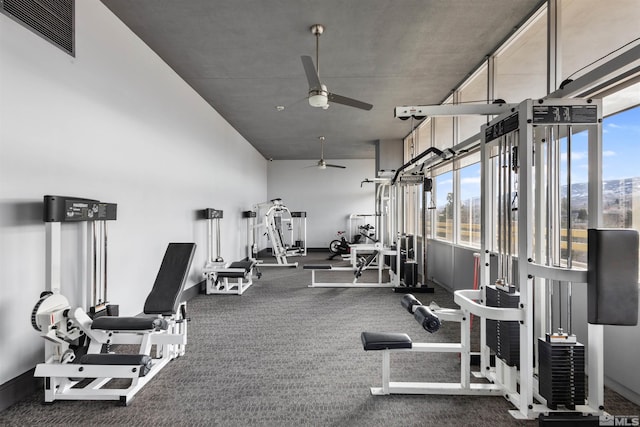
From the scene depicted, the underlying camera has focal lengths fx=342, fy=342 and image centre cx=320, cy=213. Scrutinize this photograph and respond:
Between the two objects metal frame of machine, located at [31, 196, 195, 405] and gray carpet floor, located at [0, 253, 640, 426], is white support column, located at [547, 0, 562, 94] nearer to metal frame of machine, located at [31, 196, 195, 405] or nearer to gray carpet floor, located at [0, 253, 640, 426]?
gray carpet floor, located at [0, 253, 640, 426]

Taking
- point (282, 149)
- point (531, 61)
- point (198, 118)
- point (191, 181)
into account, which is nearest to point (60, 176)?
point (191, 181)

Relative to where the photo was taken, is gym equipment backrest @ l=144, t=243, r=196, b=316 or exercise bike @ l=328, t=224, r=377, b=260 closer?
gym equipment backrest @ l=144, t=243, r=196, b=316

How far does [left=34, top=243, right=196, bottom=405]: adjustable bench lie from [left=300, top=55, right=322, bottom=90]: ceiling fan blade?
173cm

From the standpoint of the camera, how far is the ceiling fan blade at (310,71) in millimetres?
2675

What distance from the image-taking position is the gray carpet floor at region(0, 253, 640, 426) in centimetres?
193

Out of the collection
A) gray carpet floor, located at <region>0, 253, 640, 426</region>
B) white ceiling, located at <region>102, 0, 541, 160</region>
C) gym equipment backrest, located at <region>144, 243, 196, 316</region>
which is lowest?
gray carpet floor, located at <region>0, 253, 640, 426</region>

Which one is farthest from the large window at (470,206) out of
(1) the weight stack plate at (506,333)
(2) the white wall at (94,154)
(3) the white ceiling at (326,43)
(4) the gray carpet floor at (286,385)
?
(2) the white wall at (94,154)

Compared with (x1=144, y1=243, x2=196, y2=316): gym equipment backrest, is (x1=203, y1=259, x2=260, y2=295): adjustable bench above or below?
below

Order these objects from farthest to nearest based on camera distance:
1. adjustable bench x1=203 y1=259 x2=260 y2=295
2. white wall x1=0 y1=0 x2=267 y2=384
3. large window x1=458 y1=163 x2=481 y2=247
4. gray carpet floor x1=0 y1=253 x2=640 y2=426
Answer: adjustable bench x1=203 y1=259 x2=260 y2=295 < large window x1=458 y1=163 x2=481 y2=247 < white wall x1=0 y1=0 x2=267 y2=384 < gray carpet floor x1=0 y1=253 x2=640 y2=426

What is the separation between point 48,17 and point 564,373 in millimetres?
3780

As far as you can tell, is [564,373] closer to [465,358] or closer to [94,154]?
[465,358]

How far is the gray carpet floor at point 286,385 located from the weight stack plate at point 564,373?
22 centimetres

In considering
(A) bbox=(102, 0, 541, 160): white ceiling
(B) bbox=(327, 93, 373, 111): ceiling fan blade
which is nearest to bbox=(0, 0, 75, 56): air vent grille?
(A) bbox=(102, 0, 541, 160): white ceiling

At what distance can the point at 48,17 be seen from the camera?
7.36ft
